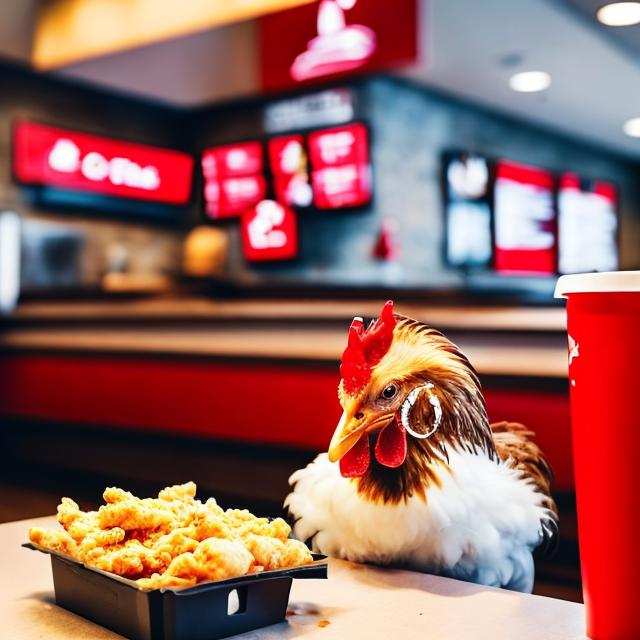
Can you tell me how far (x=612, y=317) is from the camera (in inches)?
31.6

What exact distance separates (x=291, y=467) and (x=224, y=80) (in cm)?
492

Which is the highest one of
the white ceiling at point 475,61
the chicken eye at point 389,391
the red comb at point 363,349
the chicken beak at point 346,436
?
the white ceiling at point 475,61

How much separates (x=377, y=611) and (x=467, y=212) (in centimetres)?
650

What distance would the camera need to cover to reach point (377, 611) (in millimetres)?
915

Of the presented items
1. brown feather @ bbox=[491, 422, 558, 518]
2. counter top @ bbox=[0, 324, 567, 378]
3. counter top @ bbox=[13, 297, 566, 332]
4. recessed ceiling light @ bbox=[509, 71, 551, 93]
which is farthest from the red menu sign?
brown feather @ bbox=[491, 422, 558, 518]

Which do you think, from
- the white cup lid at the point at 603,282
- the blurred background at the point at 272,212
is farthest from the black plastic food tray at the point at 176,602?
the blurred background at the point at 272,212

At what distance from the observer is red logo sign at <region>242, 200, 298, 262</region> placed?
7047mm

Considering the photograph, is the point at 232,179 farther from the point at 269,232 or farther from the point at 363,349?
the point at 363,349

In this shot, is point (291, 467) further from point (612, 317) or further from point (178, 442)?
point (612, 317)

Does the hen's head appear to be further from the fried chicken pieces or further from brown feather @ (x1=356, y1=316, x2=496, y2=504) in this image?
the fried chicken pieces

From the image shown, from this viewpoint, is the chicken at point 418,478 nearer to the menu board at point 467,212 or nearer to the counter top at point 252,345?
the counter top at point 252,345

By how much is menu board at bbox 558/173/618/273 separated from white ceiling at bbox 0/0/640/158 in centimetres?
A: 74

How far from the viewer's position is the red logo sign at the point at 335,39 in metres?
4.46

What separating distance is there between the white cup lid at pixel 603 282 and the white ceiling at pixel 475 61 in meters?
4.64
